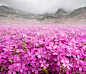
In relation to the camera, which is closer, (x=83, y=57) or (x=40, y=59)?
(x=40, y=59)

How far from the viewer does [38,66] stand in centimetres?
145

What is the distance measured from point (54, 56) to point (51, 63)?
177 mm

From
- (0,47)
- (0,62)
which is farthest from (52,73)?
(0,47)

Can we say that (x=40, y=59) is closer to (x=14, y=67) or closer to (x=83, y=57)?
(x=14, y=67)

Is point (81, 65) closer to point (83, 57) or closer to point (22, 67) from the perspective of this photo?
point (83, 57)

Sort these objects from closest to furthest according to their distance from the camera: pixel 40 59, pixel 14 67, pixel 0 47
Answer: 1. pixel 14 67
2. pixel 40 59
3. pixel 0 47

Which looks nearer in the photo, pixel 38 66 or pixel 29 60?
pixel 38 66

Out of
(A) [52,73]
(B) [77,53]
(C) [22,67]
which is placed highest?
(B) [77,53]

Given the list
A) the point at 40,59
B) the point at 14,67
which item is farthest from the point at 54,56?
the point at 14,67

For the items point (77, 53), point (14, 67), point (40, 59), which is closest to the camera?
point (14, 67)

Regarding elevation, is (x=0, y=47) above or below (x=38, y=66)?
above

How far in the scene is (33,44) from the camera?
2.12m

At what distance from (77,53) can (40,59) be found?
95 cm

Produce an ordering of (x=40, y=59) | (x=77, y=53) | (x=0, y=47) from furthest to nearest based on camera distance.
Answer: (x=0, y=47)
(x=77, y=53)
(x=40, y=59)
